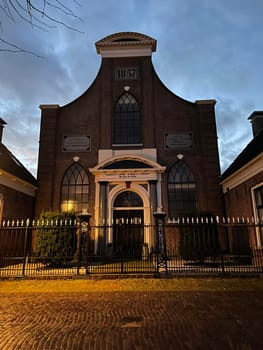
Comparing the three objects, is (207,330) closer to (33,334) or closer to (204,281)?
(33,334)

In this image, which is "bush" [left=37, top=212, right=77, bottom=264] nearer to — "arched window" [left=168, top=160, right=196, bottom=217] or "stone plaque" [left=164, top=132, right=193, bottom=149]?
"arched window" [left=168, top=160, right=196, bottom=217]

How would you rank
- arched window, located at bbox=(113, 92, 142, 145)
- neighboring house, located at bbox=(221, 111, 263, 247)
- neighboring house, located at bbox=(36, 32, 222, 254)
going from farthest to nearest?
arched window, located at bbox=(113, 92, 142, 145) → neighboring house, located at bbox=(36, 32, 222, 254) → neighboring house, located at bbox=(221, 111, 263, 247)

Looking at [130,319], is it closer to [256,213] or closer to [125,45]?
[256,213]

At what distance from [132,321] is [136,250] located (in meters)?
9.55

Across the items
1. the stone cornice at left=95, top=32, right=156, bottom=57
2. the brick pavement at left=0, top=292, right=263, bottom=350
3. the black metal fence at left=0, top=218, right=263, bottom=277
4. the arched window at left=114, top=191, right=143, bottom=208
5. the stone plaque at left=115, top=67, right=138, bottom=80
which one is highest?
the stone cornice at left=95, top=32, right=156, bottom=57

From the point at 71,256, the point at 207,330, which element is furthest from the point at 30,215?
the point at 207,330

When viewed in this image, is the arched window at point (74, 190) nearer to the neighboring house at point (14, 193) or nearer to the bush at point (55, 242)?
the neighboring house at point (14, 193)

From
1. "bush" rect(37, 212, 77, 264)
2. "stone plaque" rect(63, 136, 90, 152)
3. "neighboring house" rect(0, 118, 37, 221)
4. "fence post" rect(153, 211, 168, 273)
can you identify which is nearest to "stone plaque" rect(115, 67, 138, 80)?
"stone plaque" rect(63, 136, 90, 152)

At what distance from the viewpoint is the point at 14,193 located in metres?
13.5

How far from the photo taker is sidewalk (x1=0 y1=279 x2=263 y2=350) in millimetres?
3805

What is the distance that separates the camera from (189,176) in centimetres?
1571

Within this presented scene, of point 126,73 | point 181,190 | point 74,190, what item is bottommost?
point 181,190

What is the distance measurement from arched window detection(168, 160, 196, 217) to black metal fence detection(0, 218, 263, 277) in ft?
5.24

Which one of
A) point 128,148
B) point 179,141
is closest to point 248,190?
point 179,141
